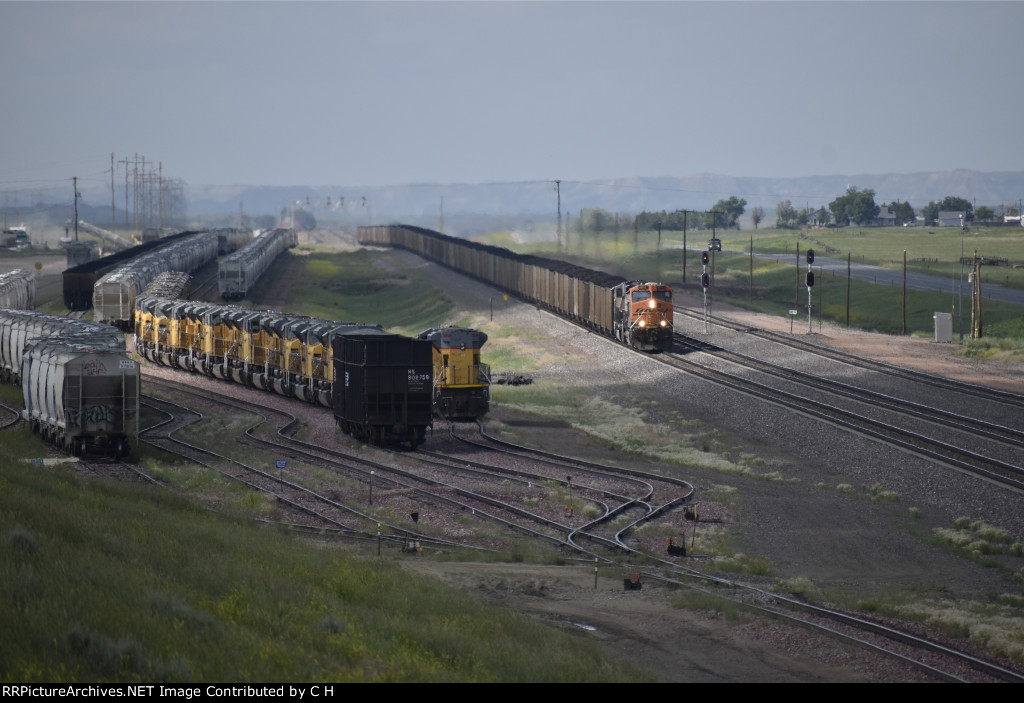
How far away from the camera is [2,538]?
13.6 meters

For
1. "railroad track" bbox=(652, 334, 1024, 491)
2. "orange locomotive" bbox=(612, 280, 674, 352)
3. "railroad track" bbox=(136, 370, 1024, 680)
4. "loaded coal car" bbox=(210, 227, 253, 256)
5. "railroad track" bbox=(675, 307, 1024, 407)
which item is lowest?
"railroad track" bbox=(136, 370, 1024, 680)

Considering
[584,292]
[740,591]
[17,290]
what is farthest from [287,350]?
[17,290]

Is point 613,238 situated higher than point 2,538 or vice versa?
point 613,238

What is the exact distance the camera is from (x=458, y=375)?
3741 centimetres

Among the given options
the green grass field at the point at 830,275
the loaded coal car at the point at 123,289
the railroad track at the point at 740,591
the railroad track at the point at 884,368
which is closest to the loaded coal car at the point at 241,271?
A: the loaded coal car at the point at 123,289

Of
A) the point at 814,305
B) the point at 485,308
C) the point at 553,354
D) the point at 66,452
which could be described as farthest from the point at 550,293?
the point at 66,452

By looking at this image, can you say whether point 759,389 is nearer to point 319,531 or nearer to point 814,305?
point 319,531

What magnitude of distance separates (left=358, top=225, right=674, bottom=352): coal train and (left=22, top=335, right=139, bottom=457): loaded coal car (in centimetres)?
2730

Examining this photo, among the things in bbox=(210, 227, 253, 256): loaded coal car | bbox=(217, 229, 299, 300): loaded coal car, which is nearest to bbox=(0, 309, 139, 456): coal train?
bbox=(217, 229, 299, 300): loaded coal car

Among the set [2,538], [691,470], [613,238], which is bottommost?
[691,470]

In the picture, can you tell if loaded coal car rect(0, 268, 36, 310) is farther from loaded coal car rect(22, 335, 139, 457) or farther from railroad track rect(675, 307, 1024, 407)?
railroad track rect(675, 307, 1024, 407)

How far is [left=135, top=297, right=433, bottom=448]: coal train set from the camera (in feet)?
111

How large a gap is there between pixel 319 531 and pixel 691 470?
13080mm

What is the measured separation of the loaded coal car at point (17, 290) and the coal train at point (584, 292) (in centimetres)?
3409
